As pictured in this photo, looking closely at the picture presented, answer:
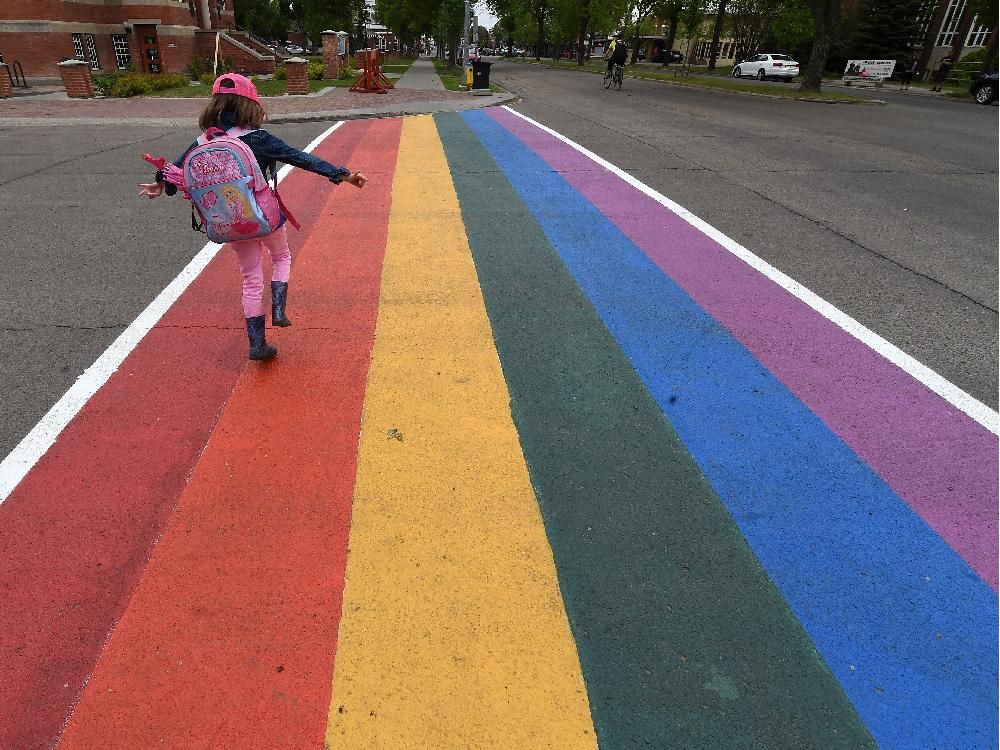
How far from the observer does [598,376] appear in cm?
393

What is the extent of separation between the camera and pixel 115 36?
30922 mm

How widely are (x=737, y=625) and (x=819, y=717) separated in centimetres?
39

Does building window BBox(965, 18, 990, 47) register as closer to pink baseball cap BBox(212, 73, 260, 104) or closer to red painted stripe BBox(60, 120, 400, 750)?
pink baseball cap BBox(212, 73, 260, 104)

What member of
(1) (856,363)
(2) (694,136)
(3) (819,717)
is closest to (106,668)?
(3) (819,717)

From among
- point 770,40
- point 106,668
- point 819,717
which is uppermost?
point 770,40

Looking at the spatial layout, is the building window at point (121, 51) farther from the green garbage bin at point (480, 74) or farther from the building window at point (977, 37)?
the building window at point (977, 37)

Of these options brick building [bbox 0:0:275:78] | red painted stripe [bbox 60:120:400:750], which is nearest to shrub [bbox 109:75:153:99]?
brick building [bbox 0:0:275:78]

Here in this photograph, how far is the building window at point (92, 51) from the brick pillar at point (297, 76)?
16505 mm

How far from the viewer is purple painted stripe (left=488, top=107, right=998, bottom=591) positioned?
2910 mm

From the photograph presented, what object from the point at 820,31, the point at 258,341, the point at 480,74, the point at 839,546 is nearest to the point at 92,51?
the point at 480,74

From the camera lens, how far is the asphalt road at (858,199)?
4965mm

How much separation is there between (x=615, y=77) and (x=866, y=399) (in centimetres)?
2818

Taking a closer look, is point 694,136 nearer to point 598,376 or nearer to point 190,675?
point 598,376

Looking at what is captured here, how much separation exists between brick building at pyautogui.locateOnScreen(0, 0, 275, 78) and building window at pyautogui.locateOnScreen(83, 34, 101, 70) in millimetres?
31
